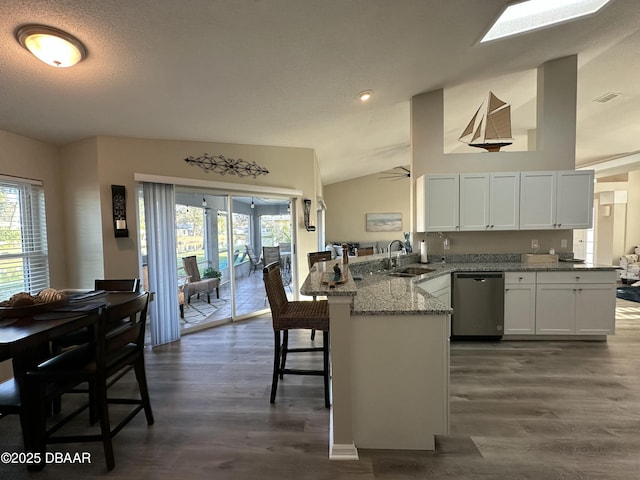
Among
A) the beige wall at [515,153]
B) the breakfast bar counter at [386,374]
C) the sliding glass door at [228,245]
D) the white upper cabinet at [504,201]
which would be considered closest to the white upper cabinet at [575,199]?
the beige wall at [515,153]

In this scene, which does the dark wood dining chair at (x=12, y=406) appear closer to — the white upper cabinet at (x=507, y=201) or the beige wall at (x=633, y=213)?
the white upper cabinet at (x=507, y=201)

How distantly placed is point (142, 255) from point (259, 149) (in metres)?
2.17

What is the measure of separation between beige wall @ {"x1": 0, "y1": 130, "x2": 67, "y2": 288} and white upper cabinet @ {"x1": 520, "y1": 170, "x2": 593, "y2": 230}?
5.59 meters

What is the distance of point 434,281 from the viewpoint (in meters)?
3.21

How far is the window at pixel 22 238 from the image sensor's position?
289cm

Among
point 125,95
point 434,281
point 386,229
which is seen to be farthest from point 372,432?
point 386,229

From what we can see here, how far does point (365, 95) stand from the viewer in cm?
340

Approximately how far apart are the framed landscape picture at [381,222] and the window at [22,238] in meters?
7.95

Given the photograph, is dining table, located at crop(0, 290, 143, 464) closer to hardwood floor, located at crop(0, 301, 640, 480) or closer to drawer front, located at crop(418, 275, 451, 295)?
hardwood floor, located at crop(0, 301, 640, 480)

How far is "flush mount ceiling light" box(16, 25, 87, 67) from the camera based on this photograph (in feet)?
5.53

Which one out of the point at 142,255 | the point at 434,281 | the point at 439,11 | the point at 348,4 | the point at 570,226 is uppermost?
the point at 439,11

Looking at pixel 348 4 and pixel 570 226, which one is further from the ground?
pixel 348 4

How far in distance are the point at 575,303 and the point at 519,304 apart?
24.5 inches

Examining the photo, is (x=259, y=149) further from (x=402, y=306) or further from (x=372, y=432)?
(x=372, y=432)
